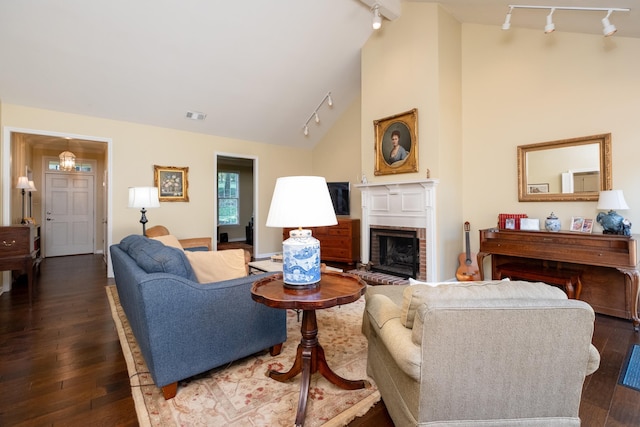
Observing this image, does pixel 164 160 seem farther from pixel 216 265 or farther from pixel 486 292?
pixel 486 292

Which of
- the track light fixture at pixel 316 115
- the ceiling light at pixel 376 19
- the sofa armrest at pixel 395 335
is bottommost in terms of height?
the sofa armrest at pixel 395 335

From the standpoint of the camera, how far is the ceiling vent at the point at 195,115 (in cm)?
510

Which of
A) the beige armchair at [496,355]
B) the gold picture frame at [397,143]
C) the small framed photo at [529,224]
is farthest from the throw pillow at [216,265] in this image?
the small framed photo at [529,224]

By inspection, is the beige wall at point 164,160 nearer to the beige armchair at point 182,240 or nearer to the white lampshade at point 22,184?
the beige armchair at point 182,240

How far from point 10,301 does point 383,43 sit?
6.10 metres

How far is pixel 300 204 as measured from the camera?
5.21 feet

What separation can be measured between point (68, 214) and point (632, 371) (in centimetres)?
948

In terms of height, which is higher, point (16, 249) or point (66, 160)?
point (66, 160)

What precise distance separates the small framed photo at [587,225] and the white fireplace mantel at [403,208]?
1.54 m

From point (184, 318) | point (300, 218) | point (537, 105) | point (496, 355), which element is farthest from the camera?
point (537, 105)

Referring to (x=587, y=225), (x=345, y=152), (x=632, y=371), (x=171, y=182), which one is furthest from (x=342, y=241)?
(x=632, y=371)

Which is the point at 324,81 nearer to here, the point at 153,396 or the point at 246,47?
the point at 246,47

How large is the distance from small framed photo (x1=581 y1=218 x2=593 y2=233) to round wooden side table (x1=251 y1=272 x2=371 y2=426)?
2974 mm

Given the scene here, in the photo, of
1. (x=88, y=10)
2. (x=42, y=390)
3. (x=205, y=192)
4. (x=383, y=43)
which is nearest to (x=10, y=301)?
(x=42, y=390)
